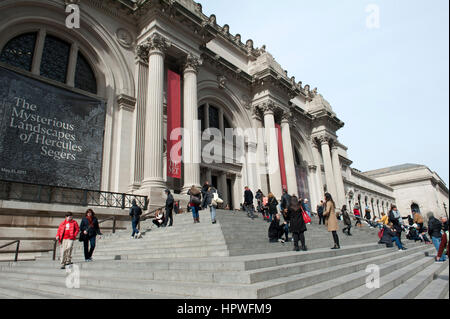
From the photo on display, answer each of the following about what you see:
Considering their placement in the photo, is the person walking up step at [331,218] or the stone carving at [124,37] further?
the stone carving at [124,37]

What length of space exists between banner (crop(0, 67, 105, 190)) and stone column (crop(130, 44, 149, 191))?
1592 mm

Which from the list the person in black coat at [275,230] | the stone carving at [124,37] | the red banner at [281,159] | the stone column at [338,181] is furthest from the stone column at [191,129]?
the stone column at [338,181]

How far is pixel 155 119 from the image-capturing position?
48.3ft

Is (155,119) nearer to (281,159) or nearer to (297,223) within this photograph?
(297,223)

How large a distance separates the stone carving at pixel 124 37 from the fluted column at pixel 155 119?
4.75 feet

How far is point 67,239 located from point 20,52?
33.6 feet

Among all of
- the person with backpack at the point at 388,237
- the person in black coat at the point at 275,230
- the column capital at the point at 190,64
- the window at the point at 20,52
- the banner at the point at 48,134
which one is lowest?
the person with backpack at the point at 388,237

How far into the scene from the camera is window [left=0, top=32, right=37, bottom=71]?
12570mm

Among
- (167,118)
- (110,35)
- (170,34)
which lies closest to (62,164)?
(167,118)

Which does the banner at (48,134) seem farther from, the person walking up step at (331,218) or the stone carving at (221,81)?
the person walking up step at (331,218)

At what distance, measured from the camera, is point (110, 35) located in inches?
624

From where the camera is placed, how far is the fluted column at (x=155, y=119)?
14.0 m

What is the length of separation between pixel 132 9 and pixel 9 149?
10.4 metres
